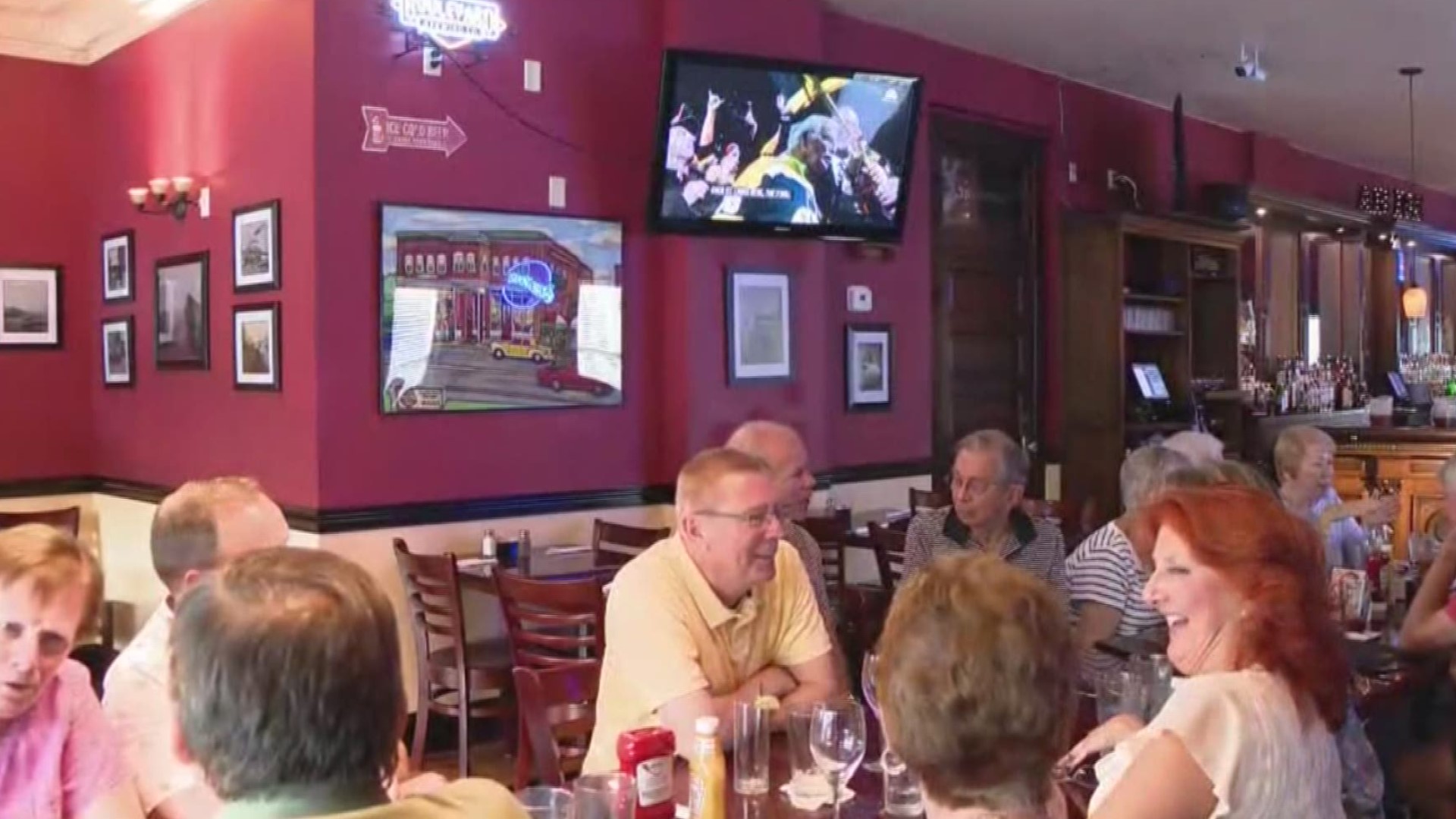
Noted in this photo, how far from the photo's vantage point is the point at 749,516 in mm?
2941

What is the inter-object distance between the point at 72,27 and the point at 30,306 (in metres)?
1.51

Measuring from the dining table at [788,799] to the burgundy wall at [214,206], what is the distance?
3.39m

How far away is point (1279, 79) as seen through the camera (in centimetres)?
898

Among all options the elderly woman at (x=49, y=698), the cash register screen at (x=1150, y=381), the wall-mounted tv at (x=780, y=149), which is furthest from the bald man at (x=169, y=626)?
the cash register screen at (x=1150, y=381)

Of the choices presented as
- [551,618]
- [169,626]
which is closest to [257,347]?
[551,618]

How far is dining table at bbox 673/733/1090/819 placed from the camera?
2.37 m

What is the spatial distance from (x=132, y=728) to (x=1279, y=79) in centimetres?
846

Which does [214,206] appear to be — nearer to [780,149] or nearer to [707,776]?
[780,149]

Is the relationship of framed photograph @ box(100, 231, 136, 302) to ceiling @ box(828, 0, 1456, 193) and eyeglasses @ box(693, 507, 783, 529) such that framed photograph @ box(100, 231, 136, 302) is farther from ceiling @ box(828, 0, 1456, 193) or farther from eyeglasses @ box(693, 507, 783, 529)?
eyeglasses @ box(693, 507, 783, 529)

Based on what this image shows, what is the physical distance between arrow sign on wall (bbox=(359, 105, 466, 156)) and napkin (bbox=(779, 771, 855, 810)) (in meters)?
3.91

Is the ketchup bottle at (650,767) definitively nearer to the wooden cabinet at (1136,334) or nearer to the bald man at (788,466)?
the bald man at (788,466)

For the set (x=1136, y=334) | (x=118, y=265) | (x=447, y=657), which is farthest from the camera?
(x=1136, y=334)

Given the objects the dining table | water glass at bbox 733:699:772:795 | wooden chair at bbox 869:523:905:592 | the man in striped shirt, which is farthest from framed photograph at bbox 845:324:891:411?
water glass at bbox 733:699:772:795

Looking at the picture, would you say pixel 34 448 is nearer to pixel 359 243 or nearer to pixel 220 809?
pixel 359 243
